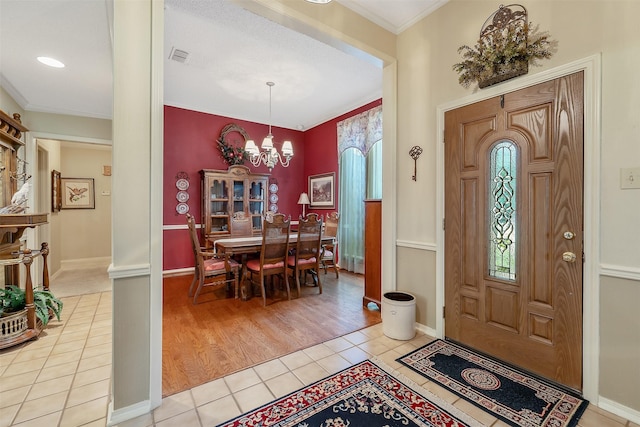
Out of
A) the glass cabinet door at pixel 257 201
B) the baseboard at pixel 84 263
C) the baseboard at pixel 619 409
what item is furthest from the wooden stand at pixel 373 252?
the baseboard at pixel 84 263

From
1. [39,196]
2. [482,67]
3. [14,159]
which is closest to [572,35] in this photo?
[482,67]

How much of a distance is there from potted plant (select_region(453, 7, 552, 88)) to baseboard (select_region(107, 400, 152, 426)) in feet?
10.3

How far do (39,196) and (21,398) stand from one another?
3969 mm

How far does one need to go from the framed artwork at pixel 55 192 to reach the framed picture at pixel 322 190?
4785mm

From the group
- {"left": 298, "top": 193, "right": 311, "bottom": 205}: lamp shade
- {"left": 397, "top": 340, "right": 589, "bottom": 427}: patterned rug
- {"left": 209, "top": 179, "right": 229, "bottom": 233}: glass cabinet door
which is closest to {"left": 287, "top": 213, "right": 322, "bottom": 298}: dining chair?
{"left": 397, "top": 340, "right": 589, "bottom": 427}: patterned rug

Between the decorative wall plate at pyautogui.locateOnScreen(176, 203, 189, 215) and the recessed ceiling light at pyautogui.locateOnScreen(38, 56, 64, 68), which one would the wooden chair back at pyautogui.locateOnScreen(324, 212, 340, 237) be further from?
the recessed ceiling light at pyautogui.locateOnScreen(38, 56, 64, 68)

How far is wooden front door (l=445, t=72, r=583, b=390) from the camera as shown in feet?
5.85

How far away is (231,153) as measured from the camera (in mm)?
5277

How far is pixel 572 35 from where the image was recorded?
1.77m

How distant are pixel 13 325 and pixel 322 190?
4514mm

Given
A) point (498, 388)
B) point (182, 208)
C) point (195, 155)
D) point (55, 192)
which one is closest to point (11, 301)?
point (182, 208)

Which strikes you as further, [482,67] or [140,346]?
[482,67]

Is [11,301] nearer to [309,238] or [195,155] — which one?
[309,238]

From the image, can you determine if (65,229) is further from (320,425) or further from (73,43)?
(320,425)
